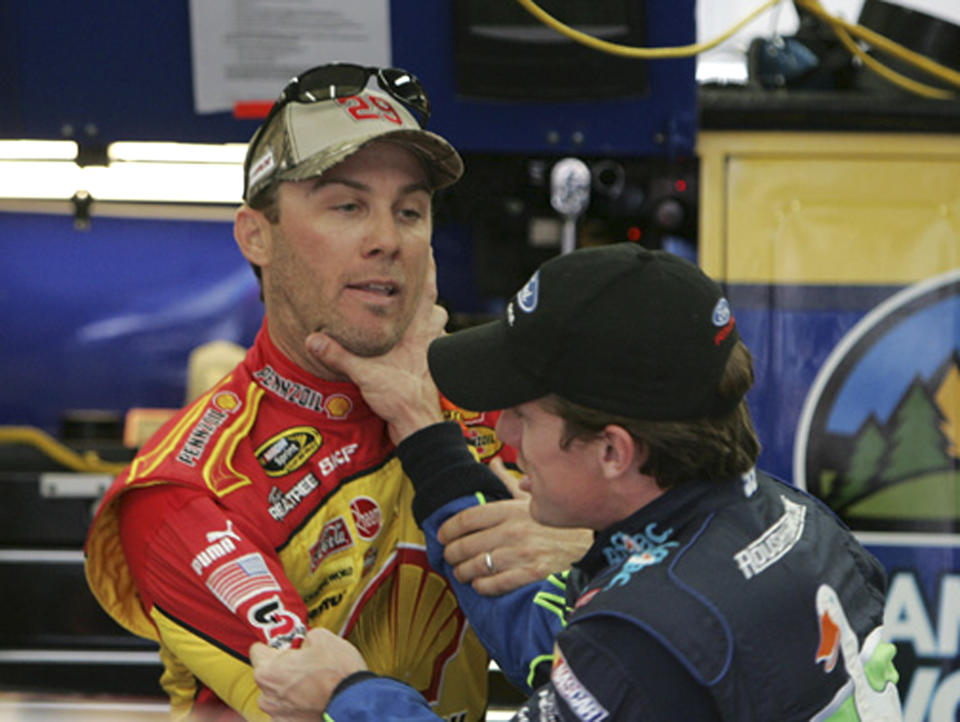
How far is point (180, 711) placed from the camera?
1838 mm

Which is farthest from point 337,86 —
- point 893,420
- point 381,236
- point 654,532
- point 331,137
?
point 893,420

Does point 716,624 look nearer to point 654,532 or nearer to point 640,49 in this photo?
point 654,532

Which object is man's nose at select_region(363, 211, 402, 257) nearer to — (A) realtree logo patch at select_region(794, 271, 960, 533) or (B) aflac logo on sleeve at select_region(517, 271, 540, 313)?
(B) aflac logo on sleeve at select_region(517, 271, 540, 313)

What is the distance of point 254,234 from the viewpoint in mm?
1836

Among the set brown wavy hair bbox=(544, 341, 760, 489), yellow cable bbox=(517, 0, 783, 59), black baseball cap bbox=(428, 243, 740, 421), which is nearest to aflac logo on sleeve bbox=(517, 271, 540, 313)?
black baseball cap bbox=(428, 243, 740, 421)

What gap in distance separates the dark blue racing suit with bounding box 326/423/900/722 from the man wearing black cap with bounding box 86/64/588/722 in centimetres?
29

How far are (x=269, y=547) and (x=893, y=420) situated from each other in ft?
7.98

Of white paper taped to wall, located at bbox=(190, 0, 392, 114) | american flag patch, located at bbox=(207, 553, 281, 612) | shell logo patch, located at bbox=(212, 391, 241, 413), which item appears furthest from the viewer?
white paper taped to wall, located at bbox=(190, 0, 392, 114)

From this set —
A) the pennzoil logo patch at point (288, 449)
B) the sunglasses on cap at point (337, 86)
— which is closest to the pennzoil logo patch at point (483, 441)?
the pennzoil logo patch at point (288, 449)

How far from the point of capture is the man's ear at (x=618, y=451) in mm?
1395

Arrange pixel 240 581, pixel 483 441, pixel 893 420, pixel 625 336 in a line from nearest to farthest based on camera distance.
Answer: pixel 625 336 → pixel 240 581 → pixel 483 441 → pixel 893 420

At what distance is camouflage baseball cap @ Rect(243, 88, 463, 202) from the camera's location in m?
1.69

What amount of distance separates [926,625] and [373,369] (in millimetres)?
2483

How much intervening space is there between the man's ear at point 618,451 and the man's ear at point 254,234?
0.65 metres
